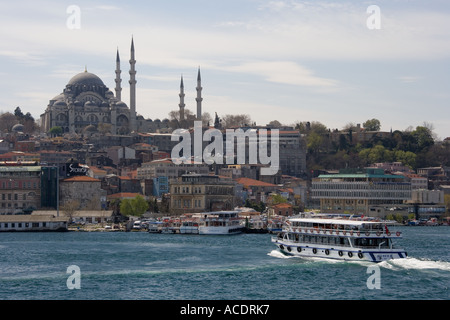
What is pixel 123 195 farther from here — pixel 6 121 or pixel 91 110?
pixel 6 121

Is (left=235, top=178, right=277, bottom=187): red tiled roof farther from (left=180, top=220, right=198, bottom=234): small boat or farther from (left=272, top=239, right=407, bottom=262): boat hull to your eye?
(left=272, top=239, right=407, bottom=262): boat hull

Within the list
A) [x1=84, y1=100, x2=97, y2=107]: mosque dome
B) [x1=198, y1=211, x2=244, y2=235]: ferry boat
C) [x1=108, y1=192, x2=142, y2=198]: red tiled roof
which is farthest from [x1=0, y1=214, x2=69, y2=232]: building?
[x1=84, y1=100, x2=97, y2=107]: mosque dome

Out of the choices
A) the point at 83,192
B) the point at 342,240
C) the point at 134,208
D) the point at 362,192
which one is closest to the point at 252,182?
the point at 362,192

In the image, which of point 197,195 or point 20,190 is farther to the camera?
point 20,190

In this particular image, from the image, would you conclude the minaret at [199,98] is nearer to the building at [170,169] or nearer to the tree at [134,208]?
the building at [170,169]

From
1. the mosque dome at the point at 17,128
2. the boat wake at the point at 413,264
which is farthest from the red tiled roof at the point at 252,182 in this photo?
the boat wake at the point at 413,264
